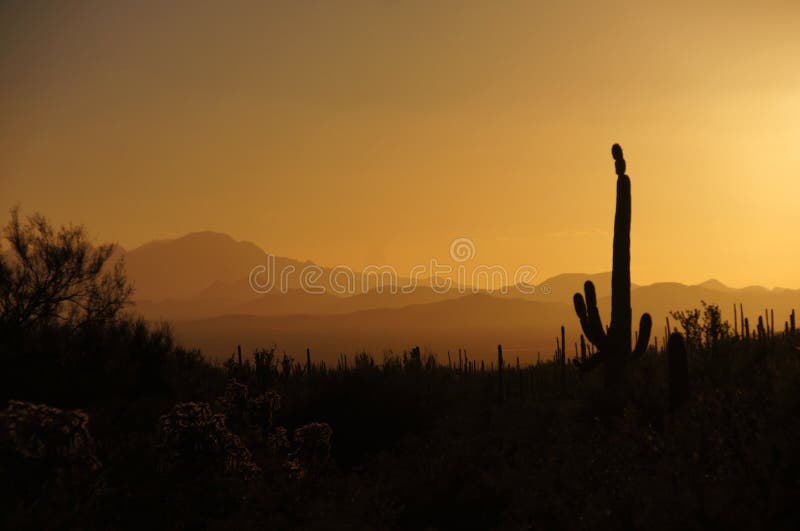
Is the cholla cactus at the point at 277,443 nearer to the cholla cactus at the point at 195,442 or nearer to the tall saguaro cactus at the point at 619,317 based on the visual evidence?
the cholla cactus at the point at 195,442

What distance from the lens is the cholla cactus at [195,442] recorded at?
12.1 metres

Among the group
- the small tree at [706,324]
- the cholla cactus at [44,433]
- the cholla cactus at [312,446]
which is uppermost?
the small tree at [706,324]

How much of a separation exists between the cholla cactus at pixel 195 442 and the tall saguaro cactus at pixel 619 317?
9.15 metres

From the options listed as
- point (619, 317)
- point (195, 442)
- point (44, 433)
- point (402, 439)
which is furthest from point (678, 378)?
point (44, 433)

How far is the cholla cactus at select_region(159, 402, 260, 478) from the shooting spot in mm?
12062

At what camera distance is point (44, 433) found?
9766mm

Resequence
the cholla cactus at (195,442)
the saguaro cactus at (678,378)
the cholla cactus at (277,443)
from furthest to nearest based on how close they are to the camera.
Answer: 1. the saguaro cactus at (678,378)
2. the cholla cactus at (277,443)
3. the cholla cactus at (195,442)

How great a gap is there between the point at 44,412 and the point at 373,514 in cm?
501

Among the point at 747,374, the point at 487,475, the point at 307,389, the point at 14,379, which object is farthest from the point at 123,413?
the point at 747,374

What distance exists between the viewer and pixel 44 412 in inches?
388

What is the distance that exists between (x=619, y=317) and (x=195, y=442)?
1050 cm

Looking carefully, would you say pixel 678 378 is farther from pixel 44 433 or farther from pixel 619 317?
pixel 44 433

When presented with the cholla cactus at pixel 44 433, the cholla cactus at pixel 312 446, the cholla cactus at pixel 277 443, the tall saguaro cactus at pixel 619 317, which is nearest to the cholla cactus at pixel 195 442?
the cholla cactus at pixel 44 433

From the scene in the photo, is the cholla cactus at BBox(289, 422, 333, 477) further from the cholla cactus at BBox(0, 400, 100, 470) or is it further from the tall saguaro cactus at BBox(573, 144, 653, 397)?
the tall saguaro cactus at BBox(573, 144, 653, 397)
